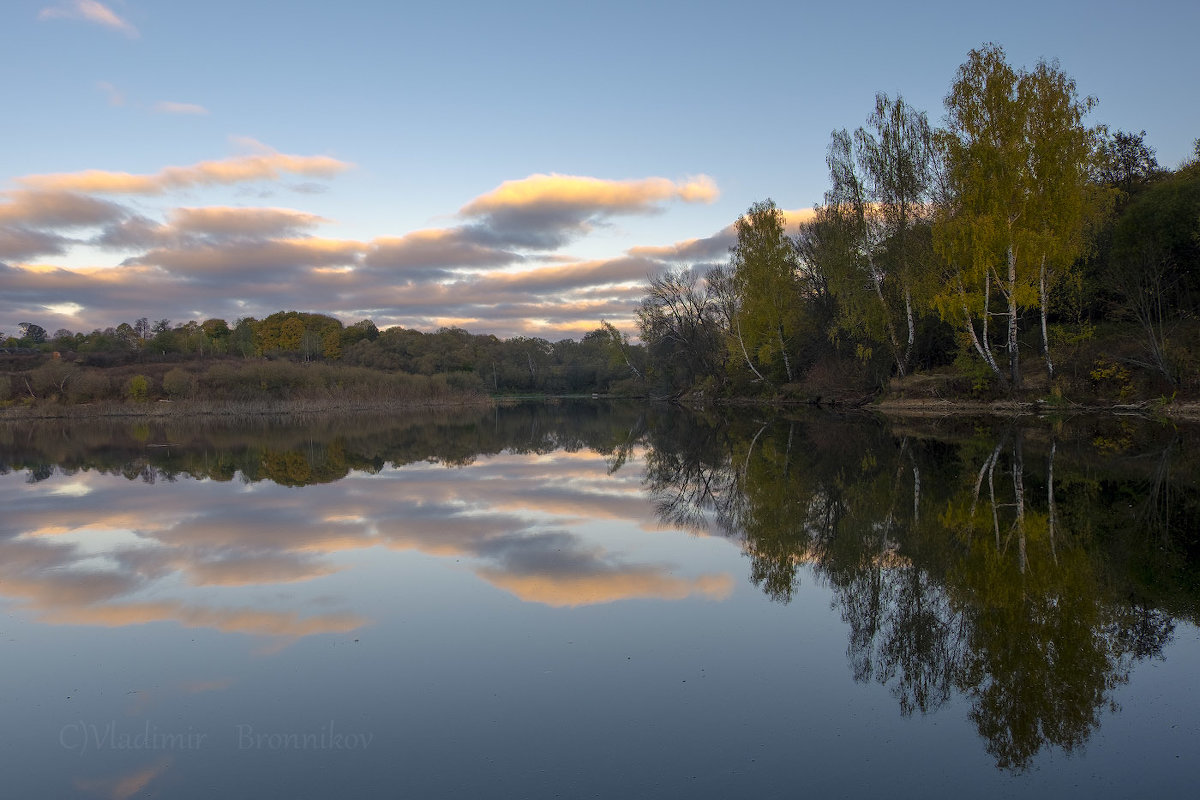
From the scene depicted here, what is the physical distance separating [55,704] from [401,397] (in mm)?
57472

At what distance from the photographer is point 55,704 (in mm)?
4449

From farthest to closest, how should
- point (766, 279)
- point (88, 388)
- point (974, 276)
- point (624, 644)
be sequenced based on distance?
1. point (88, 388)
2. point (766, 279)
3. point (974, 276)
4. point (624, 644)

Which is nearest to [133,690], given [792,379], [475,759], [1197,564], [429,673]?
[429,673]

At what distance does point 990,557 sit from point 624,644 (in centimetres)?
392

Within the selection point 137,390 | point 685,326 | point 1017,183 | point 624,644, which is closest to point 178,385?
point 137,390

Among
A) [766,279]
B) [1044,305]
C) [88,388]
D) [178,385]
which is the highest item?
[766,279]

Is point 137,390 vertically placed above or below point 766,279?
below

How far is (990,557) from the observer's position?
22.5 feet

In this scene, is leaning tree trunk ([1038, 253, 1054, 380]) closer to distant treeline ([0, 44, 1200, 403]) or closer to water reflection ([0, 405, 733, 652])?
distant treeline ([0, 44, 1200, 403])

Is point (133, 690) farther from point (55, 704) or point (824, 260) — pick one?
point (824, 260)

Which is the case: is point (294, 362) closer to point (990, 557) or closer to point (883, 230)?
point (883, 230)

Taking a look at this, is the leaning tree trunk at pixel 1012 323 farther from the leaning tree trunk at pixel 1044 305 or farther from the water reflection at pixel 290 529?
the water reflection at pixel 290 529

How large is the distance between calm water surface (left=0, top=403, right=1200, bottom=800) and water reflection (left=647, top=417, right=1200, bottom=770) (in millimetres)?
33

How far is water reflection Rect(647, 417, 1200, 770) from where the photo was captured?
4312 millimetres
